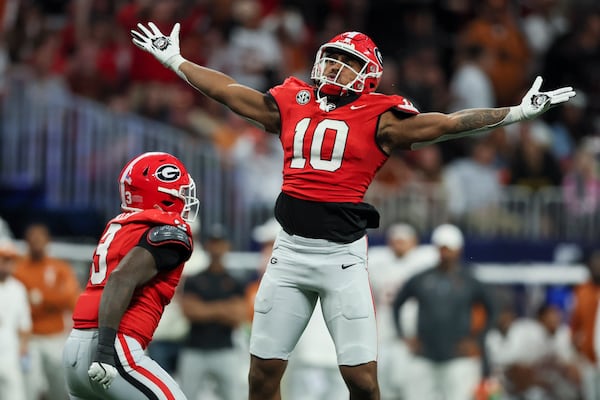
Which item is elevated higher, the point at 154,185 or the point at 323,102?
the point at 323,102

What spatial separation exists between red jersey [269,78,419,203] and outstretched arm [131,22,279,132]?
0.61ft

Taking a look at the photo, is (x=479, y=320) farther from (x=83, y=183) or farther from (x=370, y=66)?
(x=370, y=66)

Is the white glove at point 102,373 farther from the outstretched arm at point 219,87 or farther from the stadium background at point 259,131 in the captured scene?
the stadium background at point 259,131

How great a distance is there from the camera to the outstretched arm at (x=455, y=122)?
7.54 m

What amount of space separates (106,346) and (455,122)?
2.27 m

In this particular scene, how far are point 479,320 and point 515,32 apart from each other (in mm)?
5486

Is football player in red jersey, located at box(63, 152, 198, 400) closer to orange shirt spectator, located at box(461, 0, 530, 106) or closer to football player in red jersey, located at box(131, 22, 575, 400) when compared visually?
football player in red jersey, located at box(131, 22, 575, 400)

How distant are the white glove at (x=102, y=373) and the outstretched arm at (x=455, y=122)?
6.63 ft

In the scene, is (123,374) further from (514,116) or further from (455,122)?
(514,116)

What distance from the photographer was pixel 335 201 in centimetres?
778

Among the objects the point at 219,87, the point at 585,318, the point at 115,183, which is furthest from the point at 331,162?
the point at 115,183

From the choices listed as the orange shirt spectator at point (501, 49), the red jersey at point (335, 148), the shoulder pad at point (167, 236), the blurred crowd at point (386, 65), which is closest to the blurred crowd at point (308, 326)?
the blurred crowd at point (386, 65)

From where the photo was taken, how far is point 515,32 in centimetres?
1850

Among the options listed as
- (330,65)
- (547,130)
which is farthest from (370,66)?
(547,130)
